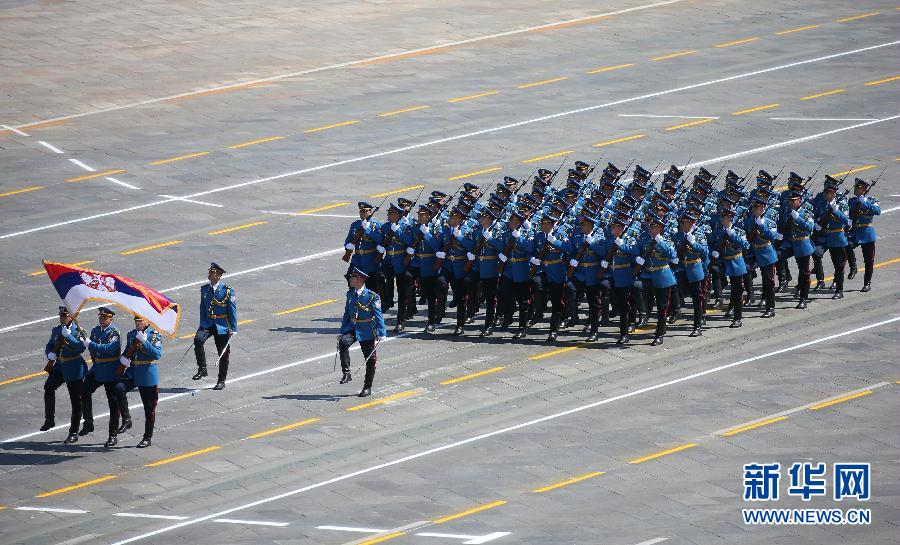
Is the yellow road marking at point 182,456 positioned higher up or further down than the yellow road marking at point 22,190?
further down

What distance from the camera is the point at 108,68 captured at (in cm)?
5800

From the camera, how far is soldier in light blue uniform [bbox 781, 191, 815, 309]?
36344 millimetres

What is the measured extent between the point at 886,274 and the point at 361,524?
16.4m

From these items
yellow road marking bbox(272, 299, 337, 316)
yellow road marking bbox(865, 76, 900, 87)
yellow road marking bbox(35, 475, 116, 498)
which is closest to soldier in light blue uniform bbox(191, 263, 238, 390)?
yellow road marking bbox(272, 299, 337, 316)

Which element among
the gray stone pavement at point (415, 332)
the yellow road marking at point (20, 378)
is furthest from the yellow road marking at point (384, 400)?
the yellow road marking at point (20, 378)

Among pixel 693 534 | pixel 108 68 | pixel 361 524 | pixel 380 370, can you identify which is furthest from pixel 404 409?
pixel 108 68

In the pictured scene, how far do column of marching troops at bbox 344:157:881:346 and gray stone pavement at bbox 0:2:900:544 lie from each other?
2.56 ft

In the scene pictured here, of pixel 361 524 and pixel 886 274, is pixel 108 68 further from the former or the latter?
pixel 361 524

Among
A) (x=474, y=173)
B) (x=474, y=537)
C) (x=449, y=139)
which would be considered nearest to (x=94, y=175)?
(x=449, y=139)

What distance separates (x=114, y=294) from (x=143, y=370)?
132 cm

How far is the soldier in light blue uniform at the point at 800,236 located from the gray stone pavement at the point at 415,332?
0.62m

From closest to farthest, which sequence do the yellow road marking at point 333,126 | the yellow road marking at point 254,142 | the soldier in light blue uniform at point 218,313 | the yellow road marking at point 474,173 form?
the soldier in light blue uniform at point 218,313 → the yellow road marking at point 474,173 → the yellow road marking at point 254,142 → the yellow road marking at point 333,126

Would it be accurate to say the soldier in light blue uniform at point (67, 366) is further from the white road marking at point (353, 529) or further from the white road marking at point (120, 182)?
the white road marking at point (120, 182)

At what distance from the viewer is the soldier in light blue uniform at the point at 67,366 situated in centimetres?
3041
